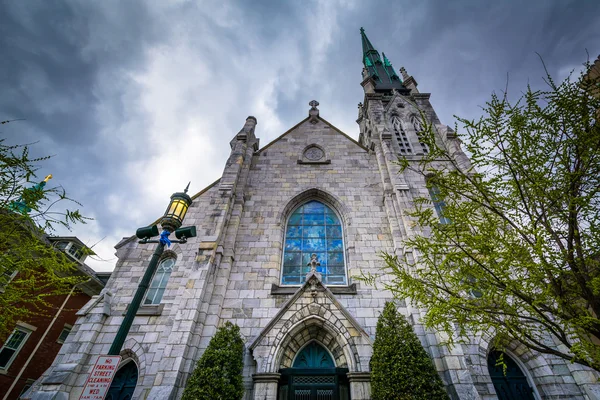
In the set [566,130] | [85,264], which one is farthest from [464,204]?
[85,264]

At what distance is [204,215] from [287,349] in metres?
5.61

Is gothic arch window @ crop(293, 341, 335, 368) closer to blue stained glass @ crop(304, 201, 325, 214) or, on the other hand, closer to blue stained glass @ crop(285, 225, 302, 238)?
blue stained glass @ crop(285, 225, 302, 238)

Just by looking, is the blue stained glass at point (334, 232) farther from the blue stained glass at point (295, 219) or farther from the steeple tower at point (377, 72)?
the steeple tower at point (377, 72)

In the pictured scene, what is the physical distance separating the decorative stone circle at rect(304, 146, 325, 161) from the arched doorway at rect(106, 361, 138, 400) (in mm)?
9828

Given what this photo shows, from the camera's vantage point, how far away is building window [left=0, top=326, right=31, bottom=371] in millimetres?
12086

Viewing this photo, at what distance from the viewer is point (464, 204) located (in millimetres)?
5555

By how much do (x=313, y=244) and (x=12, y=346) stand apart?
14.8 m

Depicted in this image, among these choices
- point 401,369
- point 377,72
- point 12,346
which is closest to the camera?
point 401,369

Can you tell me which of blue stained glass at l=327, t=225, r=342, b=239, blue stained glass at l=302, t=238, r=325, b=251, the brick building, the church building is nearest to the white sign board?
the church building

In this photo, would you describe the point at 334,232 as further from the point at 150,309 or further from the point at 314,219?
the point at 150,309

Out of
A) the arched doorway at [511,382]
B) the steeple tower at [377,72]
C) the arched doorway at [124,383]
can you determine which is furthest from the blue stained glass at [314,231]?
the steeple tower at [377,72]

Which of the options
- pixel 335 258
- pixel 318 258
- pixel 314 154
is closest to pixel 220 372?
pixel 318 258

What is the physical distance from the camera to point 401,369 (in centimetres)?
566

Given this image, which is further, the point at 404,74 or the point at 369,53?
the point at 369,53
